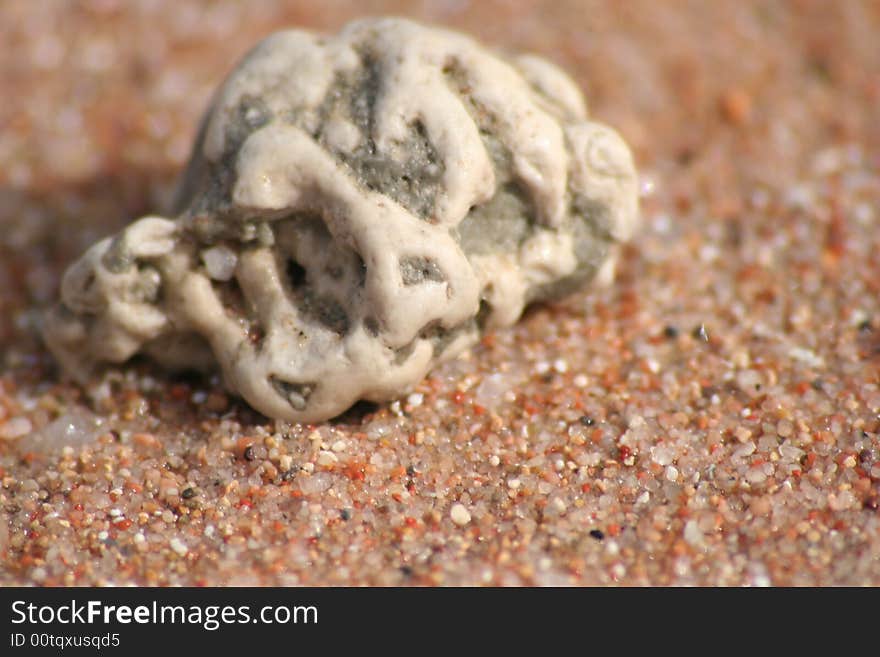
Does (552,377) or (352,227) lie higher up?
(352,227)

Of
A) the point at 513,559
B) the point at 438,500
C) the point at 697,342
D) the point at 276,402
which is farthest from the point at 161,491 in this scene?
the point at 697,342

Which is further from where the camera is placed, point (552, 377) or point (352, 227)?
point (552, 377)

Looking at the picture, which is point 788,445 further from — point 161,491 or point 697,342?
point 161,491

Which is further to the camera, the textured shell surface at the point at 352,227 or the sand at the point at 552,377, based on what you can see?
the textured shell surface at the point at 352,227

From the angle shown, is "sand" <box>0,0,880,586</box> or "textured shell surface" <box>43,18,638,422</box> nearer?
"sand" <box>0,0,880,586</box>
